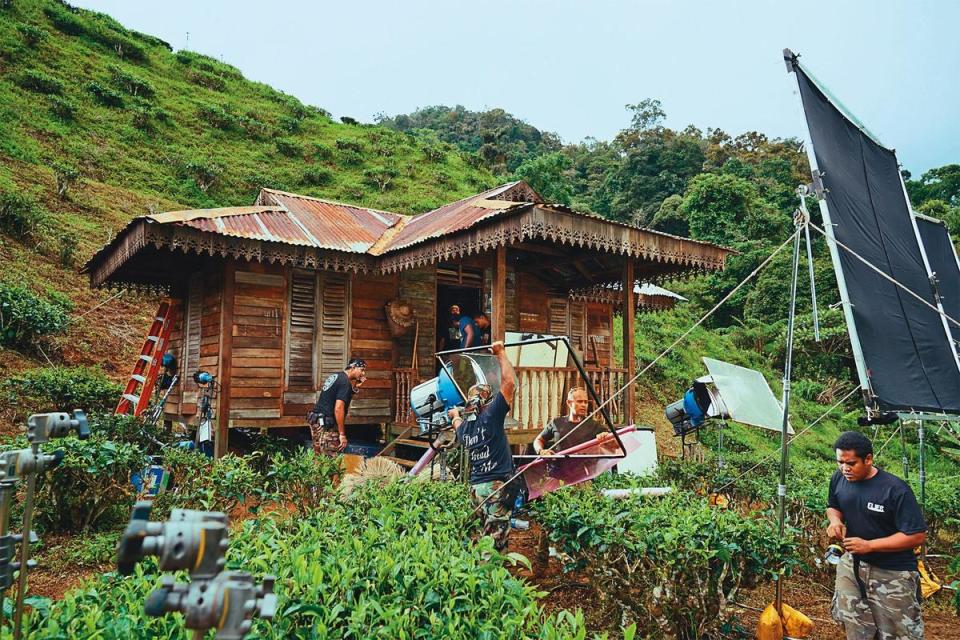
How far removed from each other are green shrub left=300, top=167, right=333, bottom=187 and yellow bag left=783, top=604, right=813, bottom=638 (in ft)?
98.4

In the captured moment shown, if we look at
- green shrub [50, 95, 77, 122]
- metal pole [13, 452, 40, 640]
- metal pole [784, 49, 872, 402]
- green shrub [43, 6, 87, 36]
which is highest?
green shrub [43, 6, 87, 36]

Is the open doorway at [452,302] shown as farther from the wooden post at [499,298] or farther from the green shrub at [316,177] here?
the green shrub at [316,177]

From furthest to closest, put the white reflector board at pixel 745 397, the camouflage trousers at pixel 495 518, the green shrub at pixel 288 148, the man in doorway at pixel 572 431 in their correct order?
1. the green shrub at pixel 288 148
2. the white reflector board at pixel 745 397
3. the man in doorway at pixel 572 431
4. the camouflage trousers at pixel 495 518

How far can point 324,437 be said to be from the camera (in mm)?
7863

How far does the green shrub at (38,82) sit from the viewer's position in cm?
2620

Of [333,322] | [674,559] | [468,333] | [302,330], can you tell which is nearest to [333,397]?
[468,333]

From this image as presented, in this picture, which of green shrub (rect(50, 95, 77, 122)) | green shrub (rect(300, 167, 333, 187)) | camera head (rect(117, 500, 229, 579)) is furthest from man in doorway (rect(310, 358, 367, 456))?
green shrub (rect(50, 95, 77, 122))

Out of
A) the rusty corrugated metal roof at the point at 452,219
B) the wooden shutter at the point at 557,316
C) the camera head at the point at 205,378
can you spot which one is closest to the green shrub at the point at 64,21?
the rusty corrugated metal roof at the point at 452,219

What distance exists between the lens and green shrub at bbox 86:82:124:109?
93.6 ft

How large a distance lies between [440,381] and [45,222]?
51.0 feet

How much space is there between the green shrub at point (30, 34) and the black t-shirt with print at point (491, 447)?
35.7 metres

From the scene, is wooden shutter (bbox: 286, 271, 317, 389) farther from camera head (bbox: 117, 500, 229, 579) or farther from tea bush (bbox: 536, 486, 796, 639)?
camera head (bbox: 117, 500, 229, 579)

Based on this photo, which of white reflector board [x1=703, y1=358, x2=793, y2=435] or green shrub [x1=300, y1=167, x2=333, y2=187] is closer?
white reflector board [x1=703, y1=358, x2=793, y2=435]

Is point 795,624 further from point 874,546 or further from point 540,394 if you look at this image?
point 540,394
